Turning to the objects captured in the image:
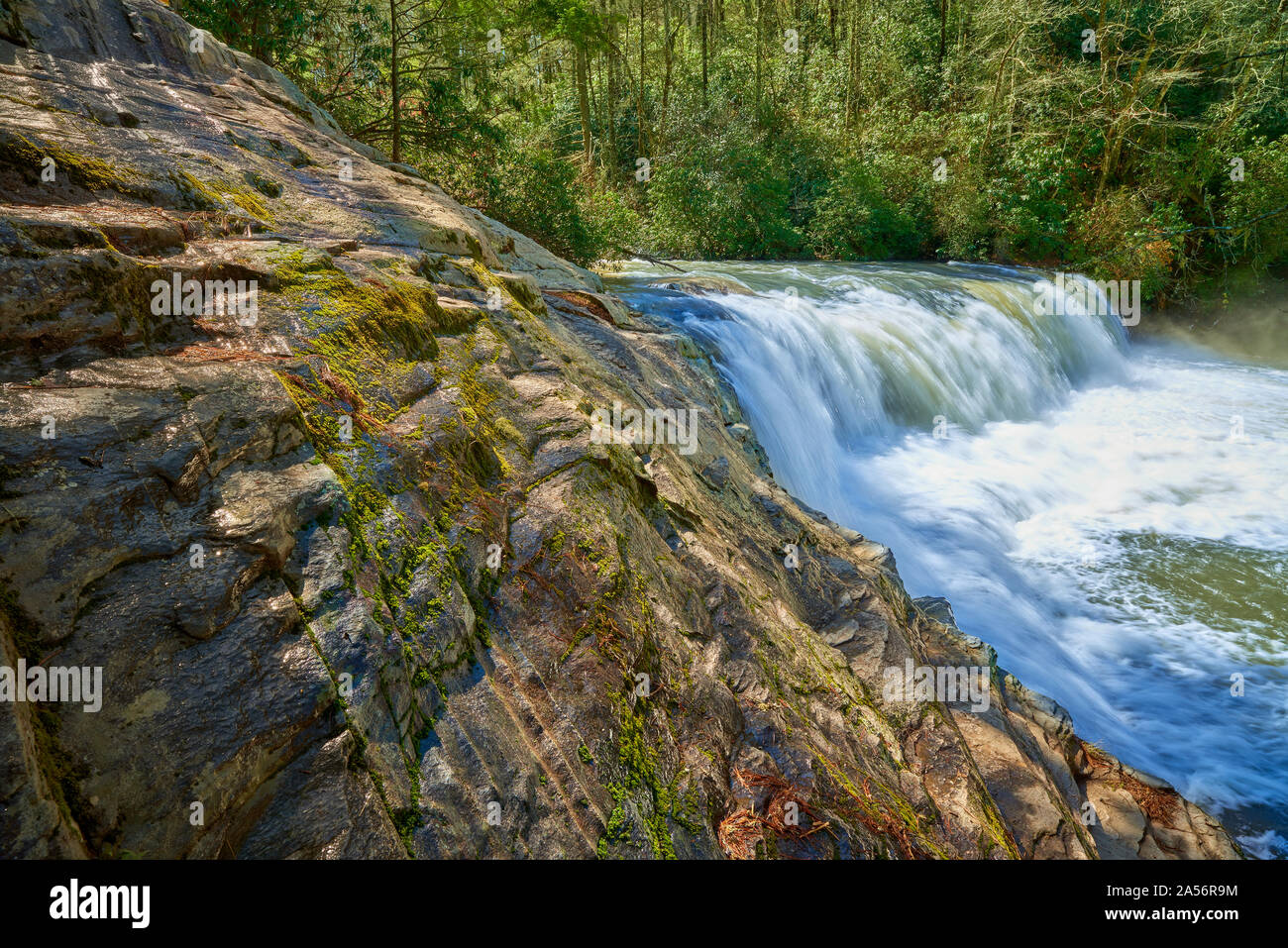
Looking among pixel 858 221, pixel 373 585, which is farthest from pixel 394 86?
pixel 858 221

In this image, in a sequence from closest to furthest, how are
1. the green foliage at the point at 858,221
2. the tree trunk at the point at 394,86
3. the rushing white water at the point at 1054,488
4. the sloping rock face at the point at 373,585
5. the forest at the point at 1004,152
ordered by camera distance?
the sloping rock face at the point at 373,585 → the rushing white water at the point at 1054,488 → the tree trunk at the point at 394,86 → the forest at the point at 1004,152 → the green foliage at the point at 858,221

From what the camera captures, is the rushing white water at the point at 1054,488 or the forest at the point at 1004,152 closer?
the rushing white water at the point at 1054,488

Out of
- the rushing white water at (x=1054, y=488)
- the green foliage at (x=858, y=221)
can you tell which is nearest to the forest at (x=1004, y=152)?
the green foliage at (x=858, y=221)

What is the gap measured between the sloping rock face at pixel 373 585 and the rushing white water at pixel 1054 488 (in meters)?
2.08

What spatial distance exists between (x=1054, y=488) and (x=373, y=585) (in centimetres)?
1059

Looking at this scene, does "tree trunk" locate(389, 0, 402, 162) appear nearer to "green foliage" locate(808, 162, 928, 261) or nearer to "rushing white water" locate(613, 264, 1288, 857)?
"rushing white water" locate(613, 264, 1288, 857)

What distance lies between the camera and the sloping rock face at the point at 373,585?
176cm

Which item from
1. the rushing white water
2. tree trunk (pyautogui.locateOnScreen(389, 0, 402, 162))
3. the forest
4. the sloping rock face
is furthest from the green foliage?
the sloping rock face

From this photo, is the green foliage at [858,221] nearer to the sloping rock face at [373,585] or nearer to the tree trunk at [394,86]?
the tree trunk at [394,86]

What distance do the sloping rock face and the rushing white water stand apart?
6.82 feet

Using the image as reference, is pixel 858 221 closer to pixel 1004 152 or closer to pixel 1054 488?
pixel 1004 152

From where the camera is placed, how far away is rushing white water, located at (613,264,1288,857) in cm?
656

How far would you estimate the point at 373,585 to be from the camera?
2258mm
